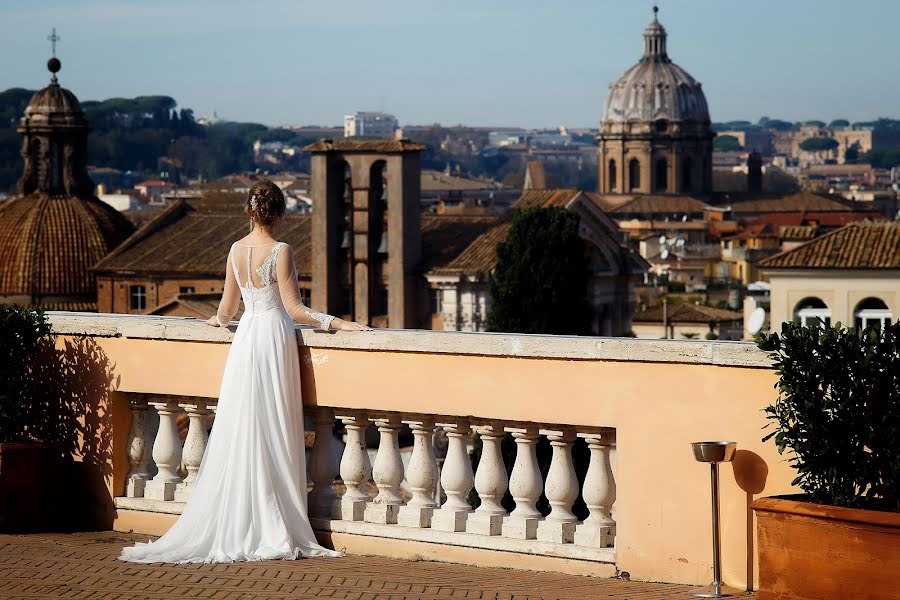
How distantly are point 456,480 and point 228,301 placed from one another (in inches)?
42.0

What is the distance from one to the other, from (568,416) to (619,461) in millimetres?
227

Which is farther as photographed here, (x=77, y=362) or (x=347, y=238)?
(x=347, y=238)

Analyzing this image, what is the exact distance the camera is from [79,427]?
23.4 ft

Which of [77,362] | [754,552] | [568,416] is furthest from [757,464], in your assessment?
[77,362]

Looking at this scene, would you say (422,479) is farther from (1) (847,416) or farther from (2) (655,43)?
(2) (655,43)

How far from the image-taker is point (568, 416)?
605cm

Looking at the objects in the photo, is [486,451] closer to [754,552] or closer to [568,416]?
[568,416]

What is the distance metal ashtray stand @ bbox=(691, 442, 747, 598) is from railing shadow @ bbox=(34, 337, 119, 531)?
2461 mm

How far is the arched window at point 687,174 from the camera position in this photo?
147m

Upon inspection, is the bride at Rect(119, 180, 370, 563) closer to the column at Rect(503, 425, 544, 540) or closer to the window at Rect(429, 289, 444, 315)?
the column at Rect(503, 425, 544, 540)

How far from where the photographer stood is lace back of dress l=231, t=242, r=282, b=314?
6.50m

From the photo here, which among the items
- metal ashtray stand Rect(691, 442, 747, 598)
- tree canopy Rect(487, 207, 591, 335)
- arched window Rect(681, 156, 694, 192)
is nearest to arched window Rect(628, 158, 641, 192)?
arched window Rect(681, 156, 694, 192)

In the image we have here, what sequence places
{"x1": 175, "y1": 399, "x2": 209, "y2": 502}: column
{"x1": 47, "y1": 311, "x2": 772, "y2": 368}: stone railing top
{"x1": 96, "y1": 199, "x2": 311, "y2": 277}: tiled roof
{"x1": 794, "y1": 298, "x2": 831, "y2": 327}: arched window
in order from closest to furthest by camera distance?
{"x1": 47, "y1": 311, "x2": 772, "y2": 368}: stone railing top → {"x1": 175, "y1": 399, "x2": 209, "y2": 502}: column → {"x1": 794, "y1": 298, "x2": 831, "y2": 327}: arched window → {"x1": 96, "y1": 199, "x2": 311, "y2": 277}: tiled roof

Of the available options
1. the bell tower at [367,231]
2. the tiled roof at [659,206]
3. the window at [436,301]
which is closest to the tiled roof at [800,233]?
the window at [436,301]
